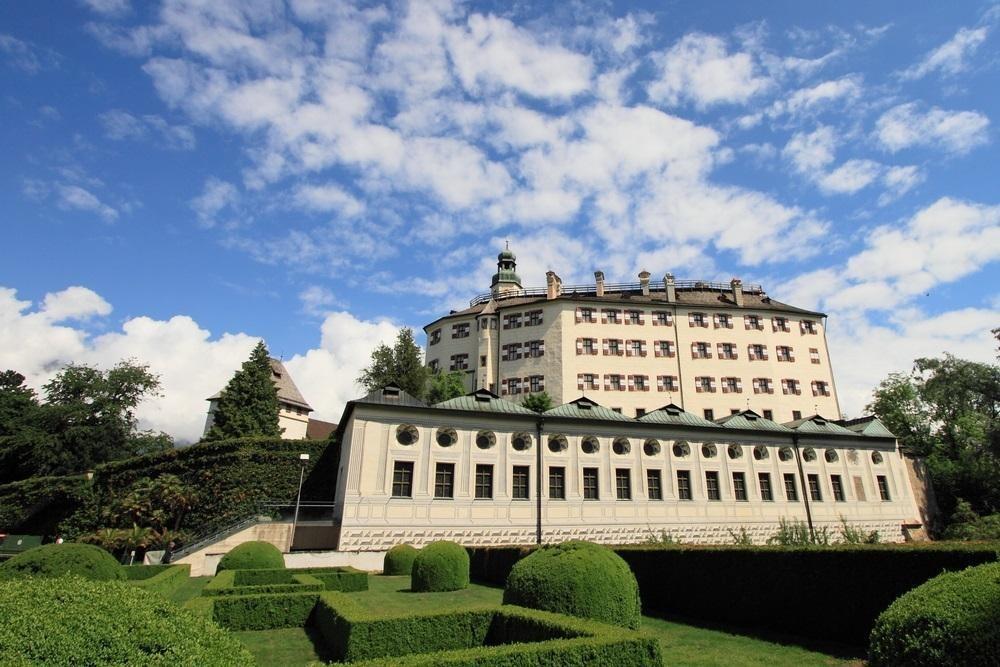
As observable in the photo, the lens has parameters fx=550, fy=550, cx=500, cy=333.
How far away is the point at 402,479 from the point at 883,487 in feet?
107

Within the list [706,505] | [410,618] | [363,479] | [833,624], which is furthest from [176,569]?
[706,505]

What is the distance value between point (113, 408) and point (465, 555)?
4904 centimetres

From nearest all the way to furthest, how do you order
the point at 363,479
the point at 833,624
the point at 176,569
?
the point at 833,624, the point at 176,569, the point at 363,479

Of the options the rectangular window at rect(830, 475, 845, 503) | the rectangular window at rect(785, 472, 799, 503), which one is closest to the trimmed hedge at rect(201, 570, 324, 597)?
the rectangular window at rect(785, 472, 799, 503)

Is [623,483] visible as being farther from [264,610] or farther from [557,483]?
[264,610]

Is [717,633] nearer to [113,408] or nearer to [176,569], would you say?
[176,569]

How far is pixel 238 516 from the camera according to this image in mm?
30422

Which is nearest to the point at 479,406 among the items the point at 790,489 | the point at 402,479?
the point at 402,479

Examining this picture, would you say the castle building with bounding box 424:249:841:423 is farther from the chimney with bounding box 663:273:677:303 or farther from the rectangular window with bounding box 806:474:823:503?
the rectangular window with bounding box 806:474:823:503

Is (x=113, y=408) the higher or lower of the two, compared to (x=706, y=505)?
higher

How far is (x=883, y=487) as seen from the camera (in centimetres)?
3762

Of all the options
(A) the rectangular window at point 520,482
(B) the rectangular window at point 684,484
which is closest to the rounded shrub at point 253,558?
(A) the rectangular window at point 520,482

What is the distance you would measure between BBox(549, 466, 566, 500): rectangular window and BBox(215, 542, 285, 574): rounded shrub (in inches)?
592

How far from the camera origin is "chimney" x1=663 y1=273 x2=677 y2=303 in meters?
54.5
